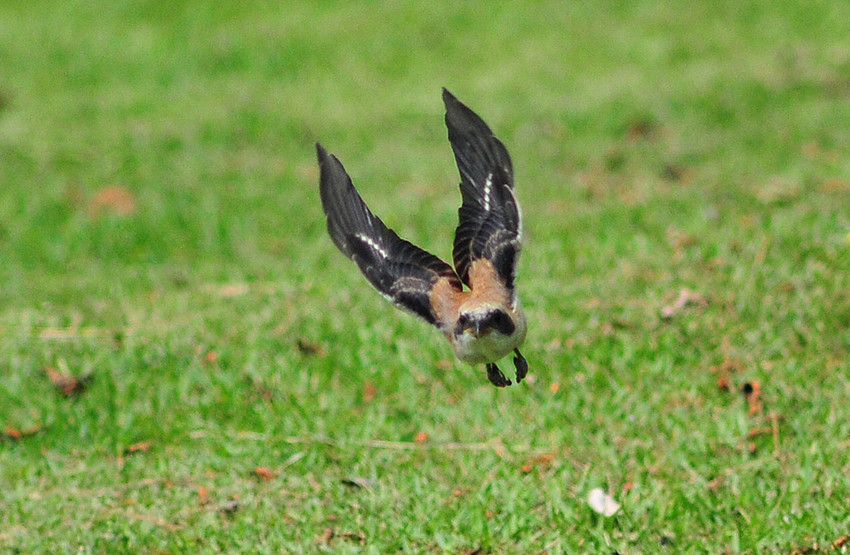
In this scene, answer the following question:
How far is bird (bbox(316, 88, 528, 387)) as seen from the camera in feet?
12.1

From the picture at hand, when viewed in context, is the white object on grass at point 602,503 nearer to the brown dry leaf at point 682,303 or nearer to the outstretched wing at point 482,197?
the outstretched wing at point 482,197

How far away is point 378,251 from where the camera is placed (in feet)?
12.5

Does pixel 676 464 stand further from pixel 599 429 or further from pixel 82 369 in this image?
pixel 82 369

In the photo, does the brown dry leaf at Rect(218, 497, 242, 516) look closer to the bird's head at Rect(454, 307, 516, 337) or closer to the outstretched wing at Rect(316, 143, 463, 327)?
the outstretched wing at Rect(316, 143, 463, 327)

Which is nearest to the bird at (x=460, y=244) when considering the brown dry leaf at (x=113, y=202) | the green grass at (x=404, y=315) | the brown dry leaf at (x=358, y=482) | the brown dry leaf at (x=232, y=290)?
the green grass at (x=404, y=315)

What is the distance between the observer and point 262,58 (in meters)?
12.1

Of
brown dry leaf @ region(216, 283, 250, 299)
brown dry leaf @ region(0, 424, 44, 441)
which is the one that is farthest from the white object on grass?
brown dry leaf @ region(216, 283, 250, 299)

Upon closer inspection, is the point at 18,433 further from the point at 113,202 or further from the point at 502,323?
the point at 113,202

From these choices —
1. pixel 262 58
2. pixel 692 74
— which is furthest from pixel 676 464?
pixel 262 58

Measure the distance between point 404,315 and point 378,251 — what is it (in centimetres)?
265

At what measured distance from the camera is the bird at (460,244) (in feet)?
12.1

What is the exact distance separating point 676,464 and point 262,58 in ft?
27.4

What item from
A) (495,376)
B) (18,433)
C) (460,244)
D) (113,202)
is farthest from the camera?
(113,202)

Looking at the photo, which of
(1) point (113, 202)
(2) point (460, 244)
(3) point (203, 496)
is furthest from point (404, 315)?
(1) point (113, 202)
